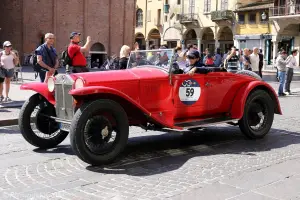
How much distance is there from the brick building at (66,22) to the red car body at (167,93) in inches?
1203

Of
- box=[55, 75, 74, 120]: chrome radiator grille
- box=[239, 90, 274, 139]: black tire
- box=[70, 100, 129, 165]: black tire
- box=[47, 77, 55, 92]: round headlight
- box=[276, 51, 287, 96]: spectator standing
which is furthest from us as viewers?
box=[276, 51, 287, 96]: spectator standing

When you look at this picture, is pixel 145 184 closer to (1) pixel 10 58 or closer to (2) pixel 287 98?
(1) pixel 10 58

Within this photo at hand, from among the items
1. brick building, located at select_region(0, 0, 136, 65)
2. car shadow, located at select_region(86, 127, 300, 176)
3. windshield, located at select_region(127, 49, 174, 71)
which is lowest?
→ car shadow, located at select_region(86, 127, 300, 176)

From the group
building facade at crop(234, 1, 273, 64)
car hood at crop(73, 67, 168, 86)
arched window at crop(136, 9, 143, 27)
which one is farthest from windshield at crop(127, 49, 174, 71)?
arched window at crop(136, 9, 143, 27)

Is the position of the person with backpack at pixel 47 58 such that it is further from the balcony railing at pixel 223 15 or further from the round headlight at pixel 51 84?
the balcony railing at pixel 223 15

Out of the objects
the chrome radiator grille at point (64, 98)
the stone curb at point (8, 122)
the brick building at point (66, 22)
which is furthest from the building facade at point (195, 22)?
the chrome radiator grille at point (64, 98)

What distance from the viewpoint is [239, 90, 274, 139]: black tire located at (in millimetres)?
7359

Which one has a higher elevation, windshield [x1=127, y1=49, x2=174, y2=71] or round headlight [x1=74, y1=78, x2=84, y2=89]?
windshield [x1=127, y1=49, x2=174, y2=71]

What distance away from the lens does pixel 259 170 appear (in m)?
5.36

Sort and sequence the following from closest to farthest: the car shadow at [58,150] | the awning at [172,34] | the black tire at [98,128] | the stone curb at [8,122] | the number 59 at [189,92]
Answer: the black tire at [98,128] < the car shadow at [58,150] < the number 59 at [189,92] < the stone curb at [8,122] < the awning at [172,34]

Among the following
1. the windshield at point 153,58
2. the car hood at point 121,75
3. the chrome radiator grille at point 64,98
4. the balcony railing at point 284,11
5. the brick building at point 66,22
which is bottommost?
the chrome radiator grille at point 64,98

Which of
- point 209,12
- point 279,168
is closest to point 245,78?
point 279,168

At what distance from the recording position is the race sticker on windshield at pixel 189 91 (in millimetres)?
6555

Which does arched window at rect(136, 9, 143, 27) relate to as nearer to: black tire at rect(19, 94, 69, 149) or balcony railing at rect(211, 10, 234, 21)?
balcony railing at rect(211, 10, 234, 21)
